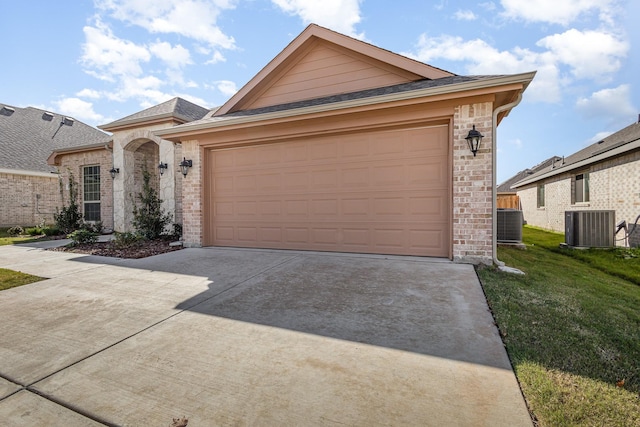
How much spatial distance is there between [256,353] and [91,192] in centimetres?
1312

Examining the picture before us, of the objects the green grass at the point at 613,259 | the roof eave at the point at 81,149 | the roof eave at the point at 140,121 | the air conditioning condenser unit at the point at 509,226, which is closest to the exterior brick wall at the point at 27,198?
the roof eave at the point at 81,149

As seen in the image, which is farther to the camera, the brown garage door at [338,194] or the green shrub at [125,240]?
the green shrub at [125,240]

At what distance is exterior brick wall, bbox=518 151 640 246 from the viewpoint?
313 inches

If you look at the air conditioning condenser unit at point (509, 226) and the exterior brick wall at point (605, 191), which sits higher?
the exterior brick wall at point (605, 191)

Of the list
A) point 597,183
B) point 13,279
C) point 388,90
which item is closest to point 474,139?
point 388,90

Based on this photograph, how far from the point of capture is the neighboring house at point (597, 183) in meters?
8.00

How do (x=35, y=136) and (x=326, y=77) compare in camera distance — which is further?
(x=35, y=136)

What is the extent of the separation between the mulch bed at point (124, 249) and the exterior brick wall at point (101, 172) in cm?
377

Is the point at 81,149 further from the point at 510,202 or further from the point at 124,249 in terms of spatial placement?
the point at 510,202

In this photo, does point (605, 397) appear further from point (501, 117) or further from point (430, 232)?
point (501, 117)

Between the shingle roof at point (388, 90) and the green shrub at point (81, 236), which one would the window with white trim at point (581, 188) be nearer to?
the shingle roof at point (388, 90)

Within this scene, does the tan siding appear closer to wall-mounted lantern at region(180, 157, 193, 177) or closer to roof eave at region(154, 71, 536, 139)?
roof eave at region(154, 71, 536, 139)

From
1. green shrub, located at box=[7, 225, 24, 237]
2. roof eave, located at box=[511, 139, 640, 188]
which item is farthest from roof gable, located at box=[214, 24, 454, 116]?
green shrub, located at box=[7, 225, 24, 237]

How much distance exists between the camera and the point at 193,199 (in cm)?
Result: 709
